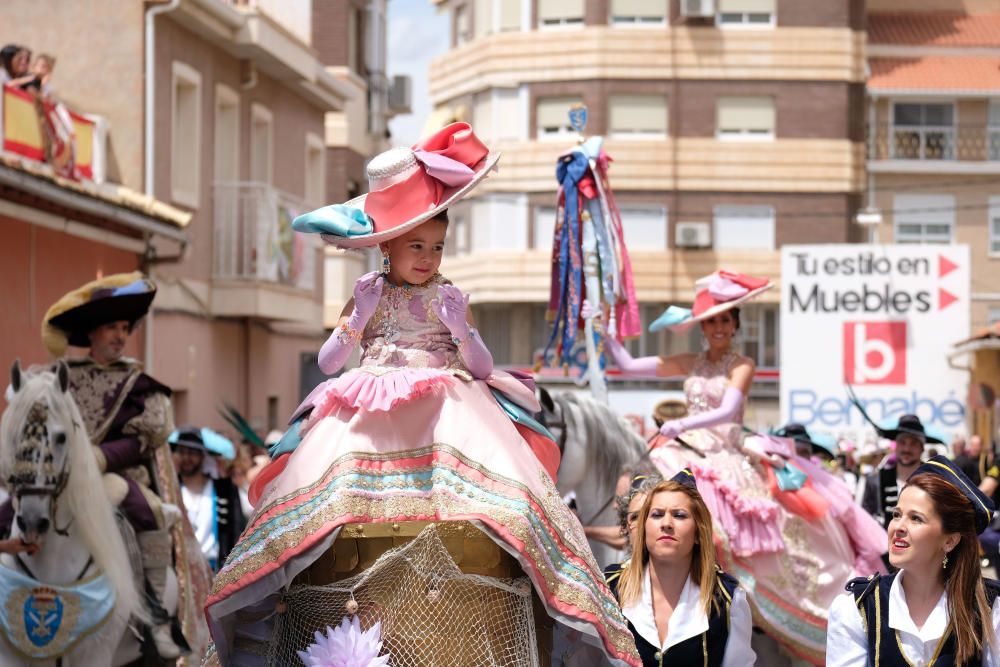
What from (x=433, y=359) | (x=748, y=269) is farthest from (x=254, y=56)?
(x=748, y=269)

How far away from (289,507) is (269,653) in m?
0.60

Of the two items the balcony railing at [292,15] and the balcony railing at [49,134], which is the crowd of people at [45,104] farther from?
the balcony railing at [292,15]

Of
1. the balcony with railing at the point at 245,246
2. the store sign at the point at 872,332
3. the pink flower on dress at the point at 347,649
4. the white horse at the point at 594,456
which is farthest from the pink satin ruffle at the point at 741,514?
the balcony with railing at the point at 245,246

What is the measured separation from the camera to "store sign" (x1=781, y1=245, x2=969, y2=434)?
23922mm

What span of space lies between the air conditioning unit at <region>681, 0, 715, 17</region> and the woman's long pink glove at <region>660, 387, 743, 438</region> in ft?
120

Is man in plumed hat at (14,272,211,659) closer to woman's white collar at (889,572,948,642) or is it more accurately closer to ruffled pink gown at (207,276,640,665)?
ruffled pink gown at (207,276,640,665)

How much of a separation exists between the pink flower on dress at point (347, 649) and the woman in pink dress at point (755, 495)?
4407 millimetres

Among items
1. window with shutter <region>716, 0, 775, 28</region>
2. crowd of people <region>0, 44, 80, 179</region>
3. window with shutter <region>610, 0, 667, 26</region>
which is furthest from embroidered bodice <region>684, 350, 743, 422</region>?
window with shutter <region>716, 0, 775, 28</region>

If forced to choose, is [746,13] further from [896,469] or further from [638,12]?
[896,469]

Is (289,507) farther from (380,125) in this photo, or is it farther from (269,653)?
(380,125)

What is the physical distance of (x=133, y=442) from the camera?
390 inches

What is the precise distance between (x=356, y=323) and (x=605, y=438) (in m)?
5.16

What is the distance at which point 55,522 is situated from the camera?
889 centimetres

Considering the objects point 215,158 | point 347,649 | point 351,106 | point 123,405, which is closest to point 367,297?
point 347,649
